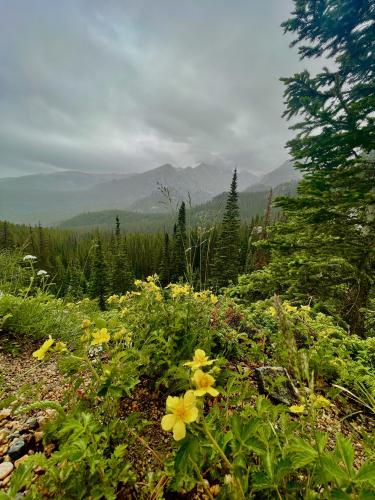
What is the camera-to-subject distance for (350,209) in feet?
18.1

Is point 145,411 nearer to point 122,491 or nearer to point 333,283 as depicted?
point 122,491

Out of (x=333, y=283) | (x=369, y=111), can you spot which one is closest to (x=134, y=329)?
(x=333, y=283)

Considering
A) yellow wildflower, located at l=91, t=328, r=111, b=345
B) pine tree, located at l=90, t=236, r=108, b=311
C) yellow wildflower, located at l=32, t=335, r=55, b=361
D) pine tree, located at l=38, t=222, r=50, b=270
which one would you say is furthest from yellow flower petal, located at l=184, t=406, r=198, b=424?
pine tree, located at l=38, t=222, r=50, b=270

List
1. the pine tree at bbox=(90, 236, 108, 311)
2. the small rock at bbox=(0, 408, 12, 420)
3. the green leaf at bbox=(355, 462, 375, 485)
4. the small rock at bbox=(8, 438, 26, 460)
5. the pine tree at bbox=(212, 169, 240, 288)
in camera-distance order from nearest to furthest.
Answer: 1. the green leaf at bbox=(355, 462, 375, 485)
2. the small rock at bbox=(8, 438, 26, 460)
3. the small rock at bbox=(0, 408, 12, 420)
4. the pine tree at bbox=(212, 169, 240, 288)
5. the pine tree at bbox=(90, 236, 108, 311)

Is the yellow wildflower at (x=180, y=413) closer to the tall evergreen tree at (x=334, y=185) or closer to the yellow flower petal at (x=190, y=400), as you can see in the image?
the yellow flower petal at (x=190, y=400)

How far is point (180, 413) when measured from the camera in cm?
89

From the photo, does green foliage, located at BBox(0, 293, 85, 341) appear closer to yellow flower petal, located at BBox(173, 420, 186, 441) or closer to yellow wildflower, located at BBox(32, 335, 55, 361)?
yellow wildflower, located at BBox(32, 335, 55, 361)

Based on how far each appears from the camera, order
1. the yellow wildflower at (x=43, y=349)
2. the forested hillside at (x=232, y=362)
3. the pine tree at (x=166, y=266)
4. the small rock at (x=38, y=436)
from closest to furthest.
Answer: the forested hillside at (x=232, y=362) < the yellow wildflower at (x=43, y=349) < the small rock at (x=38, y=436) < the pine tree at (x=166, y=266)

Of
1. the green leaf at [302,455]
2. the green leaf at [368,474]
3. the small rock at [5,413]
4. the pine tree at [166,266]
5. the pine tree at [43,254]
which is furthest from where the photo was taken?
the pine tree at [43,254]

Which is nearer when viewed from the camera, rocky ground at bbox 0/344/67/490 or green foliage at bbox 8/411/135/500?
green foliage at bbox 8/411/135/500

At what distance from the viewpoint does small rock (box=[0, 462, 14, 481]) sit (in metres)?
1.40

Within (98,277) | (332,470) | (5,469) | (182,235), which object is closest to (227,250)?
(182,235)

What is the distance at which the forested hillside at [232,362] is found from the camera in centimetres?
103

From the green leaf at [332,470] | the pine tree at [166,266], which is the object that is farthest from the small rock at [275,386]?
the pine tree at [166,266]
